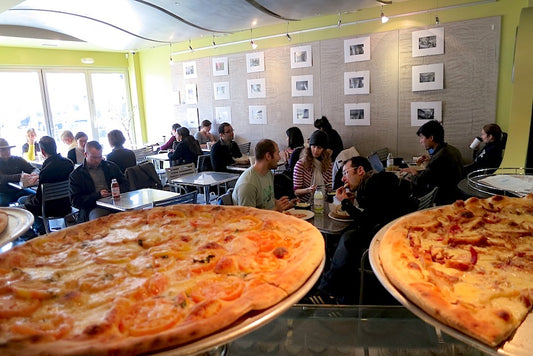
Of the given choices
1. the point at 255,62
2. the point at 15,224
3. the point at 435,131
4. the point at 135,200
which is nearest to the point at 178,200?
the point at 135,200

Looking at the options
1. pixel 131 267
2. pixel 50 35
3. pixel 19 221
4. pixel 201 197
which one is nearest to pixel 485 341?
pixel 131 267

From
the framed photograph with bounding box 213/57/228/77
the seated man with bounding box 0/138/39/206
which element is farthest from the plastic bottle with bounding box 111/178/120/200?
the framed photograph with bounding box 213/57/228/77

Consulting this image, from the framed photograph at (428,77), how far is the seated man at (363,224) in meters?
4.16

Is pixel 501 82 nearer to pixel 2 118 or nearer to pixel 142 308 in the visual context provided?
pixel 142 308

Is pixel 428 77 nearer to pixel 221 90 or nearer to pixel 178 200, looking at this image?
pixel 178 200

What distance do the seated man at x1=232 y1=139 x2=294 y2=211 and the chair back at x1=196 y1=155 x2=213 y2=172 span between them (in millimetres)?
3618

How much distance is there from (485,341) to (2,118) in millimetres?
11420

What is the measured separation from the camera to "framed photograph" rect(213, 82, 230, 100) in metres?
9.93

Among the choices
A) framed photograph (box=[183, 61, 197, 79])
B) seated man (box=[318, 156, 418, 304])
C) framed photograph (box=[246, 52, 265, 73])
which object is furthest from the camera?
framed photograph (box=[183, 61, 197, 79])

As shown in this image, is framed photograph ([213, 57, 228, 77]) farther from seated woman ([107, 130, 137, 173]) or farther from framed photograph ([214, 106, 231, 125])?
seated woman ([107, 130, 137, 173])

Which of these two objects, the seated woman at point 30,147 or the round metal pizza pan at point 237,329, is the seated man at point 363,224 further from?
the seated woman at point 30,147

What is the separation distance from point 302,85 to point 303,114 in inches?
23.5

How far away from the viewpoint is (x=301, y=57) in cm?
842

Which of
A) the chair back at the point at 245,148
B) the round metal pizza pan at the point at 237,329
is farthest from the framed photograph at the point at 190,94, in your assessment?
the round metal pizza pan at the point at 237,329
